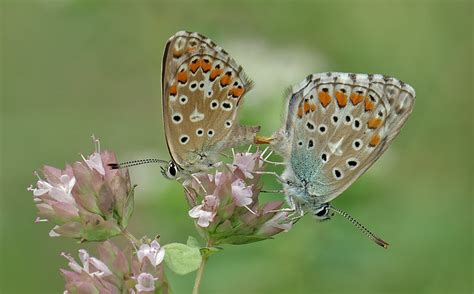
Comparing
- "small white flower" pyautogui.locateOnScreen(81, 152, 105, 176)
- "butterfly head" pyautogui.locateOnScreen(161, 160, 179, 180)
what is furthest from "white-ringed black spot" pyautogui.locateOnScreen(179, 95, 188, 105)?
"small white flower" pyautogui.locateOnScreen(81, 152, 105, 176)

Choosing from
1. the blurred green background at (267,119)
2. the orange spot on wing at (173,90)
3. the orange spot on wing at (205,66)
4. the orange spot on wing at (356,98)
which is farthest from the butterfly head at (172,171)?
the blurred green background at (267,119)

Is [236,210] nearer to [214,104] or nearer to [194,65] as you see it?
[214,104]

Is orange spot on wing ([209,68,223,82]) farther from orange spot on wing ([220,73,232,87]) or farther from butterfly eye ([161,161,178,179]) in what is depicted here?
butterfly eye ([161,161,178,179])

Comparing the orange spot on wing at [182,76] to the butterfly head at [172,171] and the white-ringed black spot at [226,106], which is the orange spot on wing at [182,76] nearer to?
the white-ringed black spot at [226,106]

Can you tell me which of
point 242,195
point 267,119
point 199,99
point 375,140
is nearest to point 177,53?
point 199,99

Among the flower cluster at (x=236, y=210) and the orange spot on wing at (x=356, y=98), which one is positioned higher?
the orange spot on wing at (x=356, y=98)

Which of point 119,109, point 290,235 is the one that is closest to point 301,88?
point 290,235

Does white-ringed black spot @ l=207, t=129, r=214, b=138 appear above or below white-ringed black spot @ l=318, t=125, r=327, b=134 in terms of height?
below
